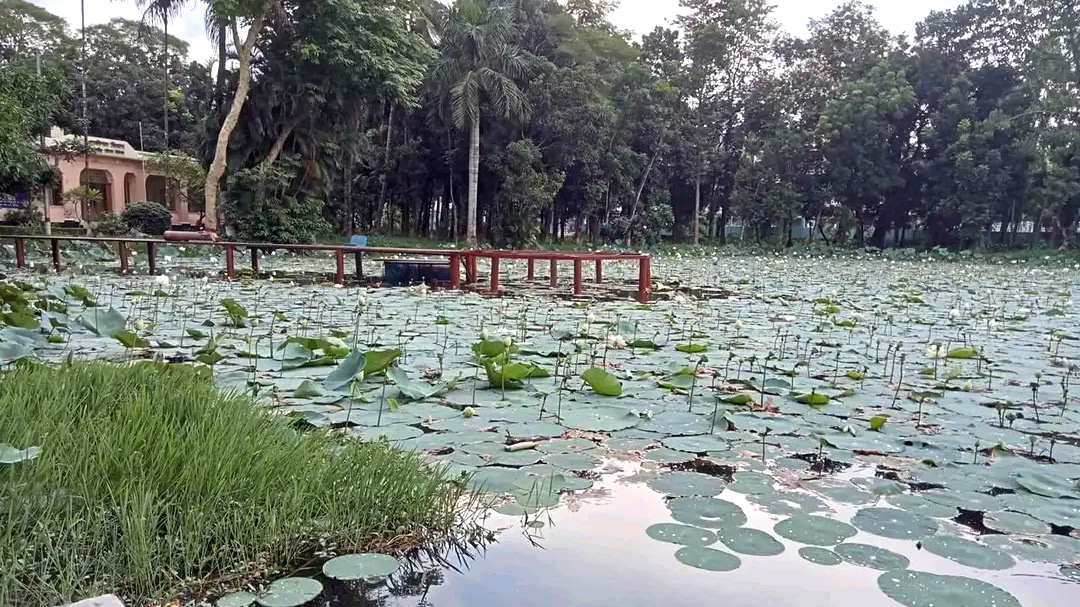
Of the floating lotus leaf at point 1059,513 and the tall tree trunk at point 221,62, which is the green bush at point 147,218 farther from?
the floating lotus leaf at point 1059,513

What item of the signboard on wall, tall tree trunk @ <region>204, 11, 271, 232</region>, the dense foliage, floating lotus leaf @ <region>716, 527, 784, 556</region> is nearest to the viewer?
floating lotus leaf @ <region>716, 527, 784, 556</region>

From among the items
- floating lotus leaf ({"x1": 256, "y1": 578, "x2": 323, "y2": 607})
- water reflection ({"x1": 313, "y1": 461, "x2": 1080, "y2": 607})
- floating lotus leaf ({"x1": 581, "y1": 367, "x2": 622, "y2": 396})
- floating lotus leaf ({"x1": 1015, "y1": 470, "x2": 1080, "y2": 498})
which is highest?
floating lotus leaf ({"x1": 581, "y1": 367, "x2": 622, "y2": 396})

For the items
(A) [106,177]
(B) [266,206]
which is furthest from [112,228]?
(A) [106,177]

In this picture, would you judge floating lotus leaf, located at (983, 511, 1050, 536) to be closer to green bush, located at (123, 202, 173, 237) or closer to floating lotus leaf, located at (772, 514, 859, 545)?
floating lotus leaf, located at (772, 514, 859, 545)

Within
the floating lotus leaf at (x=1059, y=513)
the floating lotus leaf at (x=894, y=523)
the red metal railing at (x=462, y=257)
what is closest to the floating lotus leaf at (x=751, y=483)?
the floating lotus leaf at (x=894, y=523)

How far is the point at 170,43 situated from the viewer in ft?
91.9

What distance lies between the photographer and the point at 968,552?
164cm

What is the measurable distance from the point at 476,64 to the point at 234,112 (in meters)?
5.74

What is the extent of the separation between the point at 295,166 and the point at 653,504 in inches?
593

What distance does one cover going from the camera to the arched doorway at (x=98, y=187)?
23.5 metres

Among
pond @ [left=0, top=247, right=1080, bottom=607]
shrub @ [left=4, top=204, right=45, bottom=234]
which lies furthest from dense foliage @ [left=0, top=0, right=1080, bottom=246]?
pond @ [left=0, top=247, right=1080, bottom=607]

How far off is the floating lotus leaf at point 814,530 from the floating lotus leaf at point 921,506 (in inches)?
9.3

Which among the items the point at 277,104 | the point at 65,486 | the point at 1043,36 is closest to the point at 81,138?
the point at 277,104

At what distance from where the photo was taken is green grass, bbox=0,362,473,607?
1.40 m
